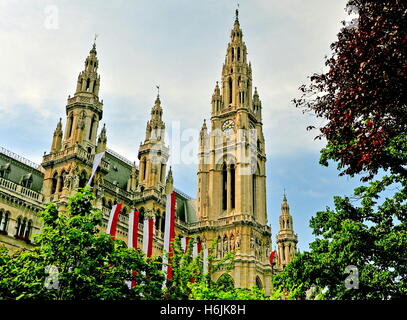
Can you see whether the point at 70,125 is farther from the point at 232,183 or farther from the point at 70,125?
the point at 232,183

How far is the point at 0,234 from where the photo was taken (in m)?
37.7

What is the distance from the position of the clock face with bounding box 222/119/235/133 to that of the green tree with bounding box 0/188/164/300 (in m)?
48.2

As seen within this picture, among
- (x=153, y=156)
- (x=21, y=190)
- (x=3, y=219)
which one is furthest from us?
(x=153, y=156)

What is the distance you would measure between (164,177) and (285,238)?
151ft

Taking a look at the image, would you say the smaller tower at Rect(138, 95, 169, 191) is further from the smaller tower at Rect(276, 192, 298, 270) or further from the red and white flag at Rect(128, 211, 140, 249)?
the smaller tower at Rect(276, 192, 298, 270)

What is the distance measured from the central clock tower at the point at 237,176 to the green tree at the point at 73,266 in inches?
1523

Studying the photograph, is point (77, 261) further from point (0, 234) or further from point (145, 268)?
point (0, 234)

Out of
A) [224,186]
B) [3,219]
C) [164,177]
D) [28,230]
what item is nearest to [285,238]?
[224,186]

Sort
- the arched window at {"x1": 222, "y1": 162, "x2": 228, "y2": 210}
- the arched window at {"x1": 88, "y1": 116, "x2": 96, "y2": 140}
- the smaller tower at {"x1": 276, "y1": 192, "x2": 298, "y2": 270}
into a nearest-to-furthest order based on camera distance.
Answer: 1. the arched window at {"x1": 88, "y1": 116, "x2": 96, "y2": 140}
2. the arched window at {"x1": 222, "y1": 162, "x2": 228, "y2": 210}
3. the smaller tower at {"x1": 276, "y1": 192, "x2": 298, "y2": 270}

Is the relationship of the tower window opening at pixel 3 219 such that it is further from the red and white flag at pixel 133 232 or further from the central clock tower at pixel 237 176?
the central clock tower at pixel 237 176

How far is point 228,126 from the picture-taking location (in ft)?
228

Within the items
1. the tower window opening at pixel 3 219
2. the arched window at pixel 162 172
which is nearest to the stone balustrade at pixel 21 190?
the tower window opening at pixel 3 219

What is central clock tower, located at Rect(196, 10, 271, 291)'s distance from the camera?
60.1 metres

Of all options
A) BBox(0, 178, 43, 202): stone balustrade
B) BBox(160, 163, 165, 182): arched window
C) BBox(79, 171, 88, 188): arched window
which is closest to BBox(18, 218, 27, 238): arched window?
BBox(0, 178, 43, 202): stone balustrade
